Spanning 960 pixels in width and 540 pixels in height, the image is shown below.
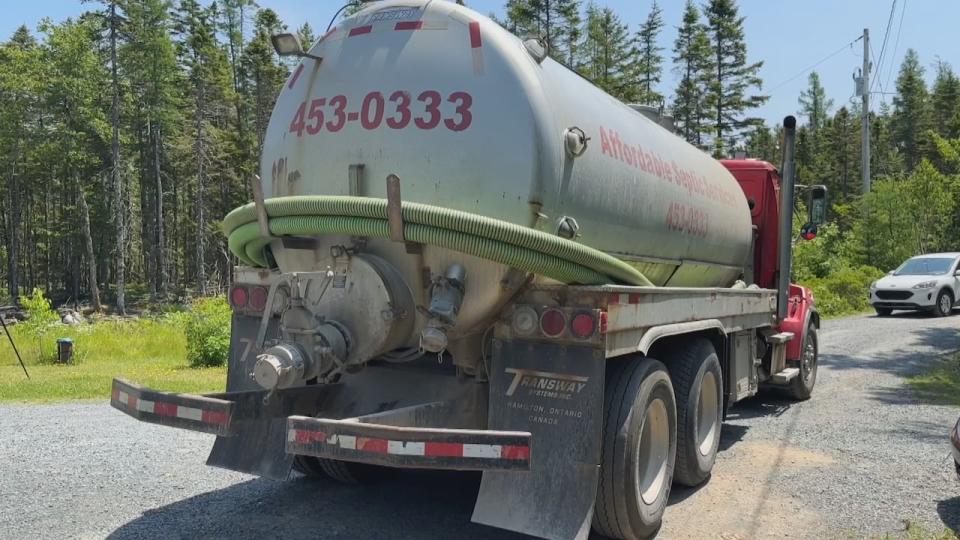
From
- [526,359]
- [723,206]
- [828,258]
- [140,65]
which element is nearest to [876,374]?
[723,206]

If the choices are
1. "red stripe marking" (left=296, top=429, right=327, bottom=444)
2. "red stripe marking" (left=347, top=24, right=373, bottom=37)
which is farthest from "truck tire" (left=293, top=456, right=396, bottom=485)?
"red stripe marking" (left=347, top=24, right=373, bottom=37)

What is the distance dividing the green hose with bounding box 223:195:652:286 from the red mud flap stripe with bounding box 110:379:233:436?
1.01 m

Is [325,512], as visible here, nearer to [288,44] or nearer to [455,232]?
[455,232]

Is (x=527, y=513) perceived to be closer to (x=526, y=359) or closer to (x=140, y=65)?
(x=526, y=359)

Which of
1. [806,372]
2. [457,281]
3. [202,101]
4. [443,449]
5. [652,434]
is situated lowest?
[806,372]

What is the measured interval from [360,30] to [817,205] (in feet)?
22.3

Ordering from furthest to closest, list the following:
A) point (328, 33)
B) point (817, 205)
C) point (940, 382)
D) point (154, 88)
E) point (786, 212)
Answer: point (154, 88) → point (940, 382) → point (817, 205) → point (786, 212) → point (328, 33)

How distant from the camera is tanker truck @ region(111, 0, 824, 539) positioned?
3.89 meters

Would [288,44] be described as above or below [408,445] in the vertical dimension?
above

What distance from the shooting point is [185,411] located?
402 cm

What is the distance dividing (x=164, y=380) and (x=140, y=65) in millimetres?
33819

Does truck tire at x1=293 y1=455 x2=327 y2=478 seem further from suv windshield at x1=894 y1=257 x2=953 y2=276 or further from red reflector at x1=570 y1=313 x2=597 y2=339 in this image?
suv windshield at x1=894 y1=257 x2=953 y2=276

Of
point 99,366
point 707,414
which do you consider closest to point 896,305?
point 707,414

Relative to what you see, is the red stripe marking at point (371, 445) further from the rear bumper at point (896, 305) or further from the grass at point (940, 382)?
the rear bumper at point (896, 305)
